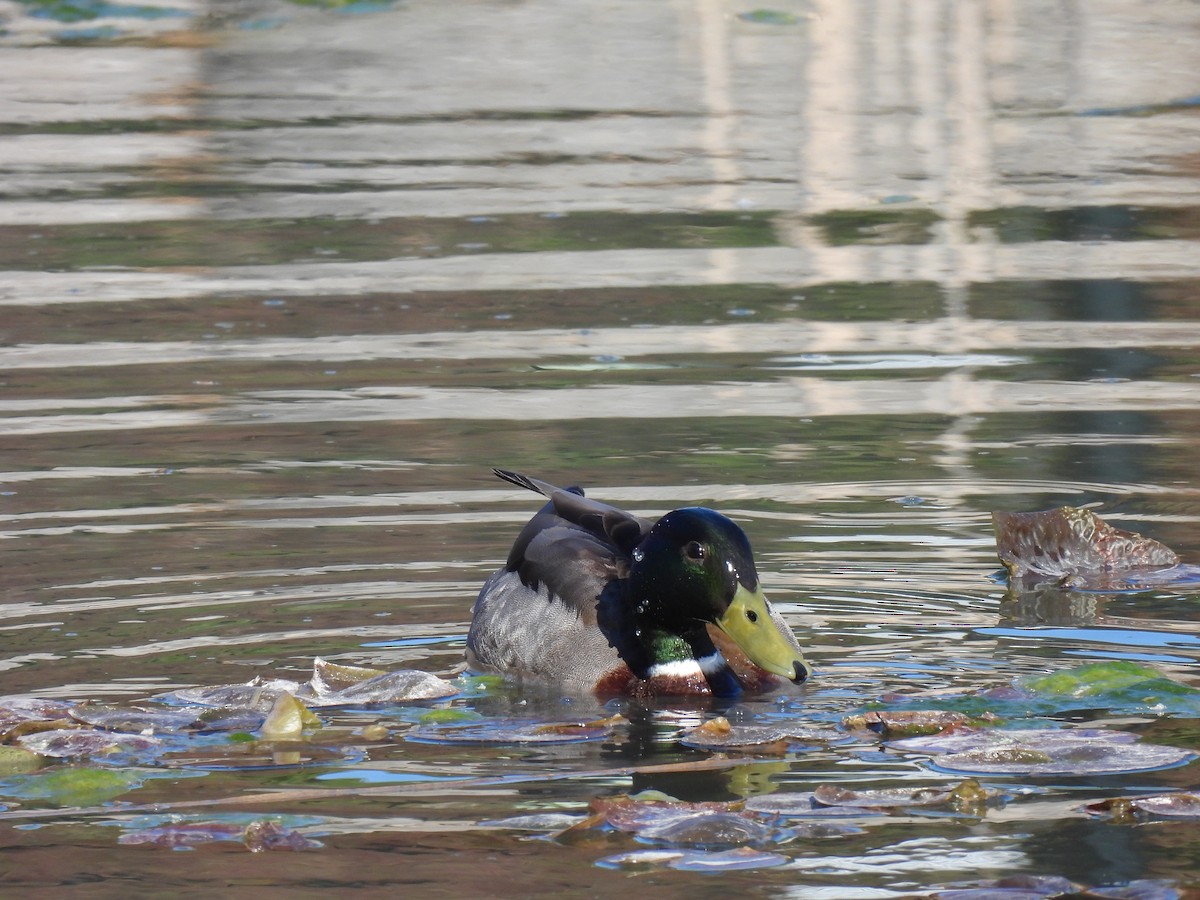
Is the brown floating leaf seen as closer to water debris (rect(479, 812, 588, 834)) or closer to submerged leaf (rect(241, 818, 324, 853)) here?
water debris (rect(479, 812, 588, 834))

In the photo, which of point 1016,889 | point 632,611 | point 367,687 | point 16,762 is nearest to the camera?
point 1016,889

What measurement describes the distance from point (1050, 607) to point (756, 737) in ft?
6.30

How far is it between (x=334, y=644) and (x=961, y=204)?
8.14m

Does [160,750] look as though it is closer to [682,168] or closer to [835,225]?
[835,225]

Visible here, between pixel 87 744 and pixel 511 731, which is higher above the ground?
pixel 87 744

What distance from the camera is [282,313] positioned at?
1260cm

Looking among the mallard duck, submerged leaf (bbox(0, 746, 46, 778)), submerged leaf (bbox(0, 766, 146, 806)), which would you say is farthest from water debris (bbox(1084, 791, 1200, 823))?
submerged leaf (bbox(0, 746, 46, 778))

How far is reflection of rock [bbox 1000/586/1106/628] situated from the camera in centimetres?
768

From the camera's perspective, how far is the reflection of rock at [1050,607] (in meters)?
7.68

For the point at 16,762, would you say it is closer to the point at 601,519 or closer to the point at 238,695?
the point at 238,695

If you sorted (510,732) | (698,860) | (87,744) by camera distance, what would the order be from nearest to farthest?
(698,860) < (87,744) < (510,732)

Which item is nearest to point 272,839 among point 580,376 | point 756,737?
point 756,737

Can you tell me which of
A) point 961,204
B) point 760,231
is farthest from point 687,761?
point 961,204

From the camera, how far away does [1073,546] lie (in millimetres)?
8219
